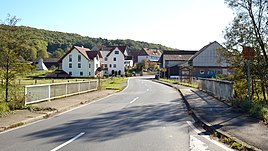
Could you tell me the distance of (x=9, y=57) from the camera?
1497cm

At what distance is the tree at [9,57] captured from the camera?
14.8 m

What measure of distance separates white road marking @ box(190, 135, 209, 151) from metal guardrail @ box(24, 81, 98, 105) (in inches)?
393

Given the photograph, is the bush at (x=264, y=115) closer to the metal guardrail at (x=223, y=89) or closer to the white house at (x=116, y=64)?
the metal guardrail at (x=223, y=89)

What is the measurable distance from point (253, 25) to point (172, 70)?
229 ft

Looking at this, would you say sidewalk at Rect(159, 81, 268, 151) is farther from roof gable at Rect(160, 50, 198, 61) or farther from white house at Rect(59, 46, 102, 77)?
roof gable at Rect(160, 50, 198, 61)

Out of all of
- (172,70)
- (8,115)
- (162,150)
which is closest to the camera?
(162,150)

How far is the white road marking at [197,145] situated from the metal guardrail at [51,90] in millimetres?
9986

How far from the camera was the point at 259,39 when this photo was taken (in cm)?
1739

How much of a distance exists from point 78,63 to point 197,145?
261 ft

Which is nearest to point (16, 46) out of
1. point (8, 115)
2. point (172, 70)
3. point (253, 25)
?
point (8, 115)

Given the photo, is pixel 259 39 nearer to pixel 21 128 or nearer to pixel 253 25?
pixel 253 25

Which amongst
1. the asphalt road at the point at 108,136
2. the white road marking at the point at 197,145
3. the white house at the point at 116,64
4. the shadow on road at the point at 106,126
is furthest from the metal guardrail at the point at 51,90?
the white house at the point at 116,64

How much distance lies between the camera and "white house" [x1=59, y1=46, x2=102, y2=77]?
8544 centimetres

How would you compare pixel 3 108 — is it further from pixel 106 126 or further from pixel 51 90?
pixel 51 90
